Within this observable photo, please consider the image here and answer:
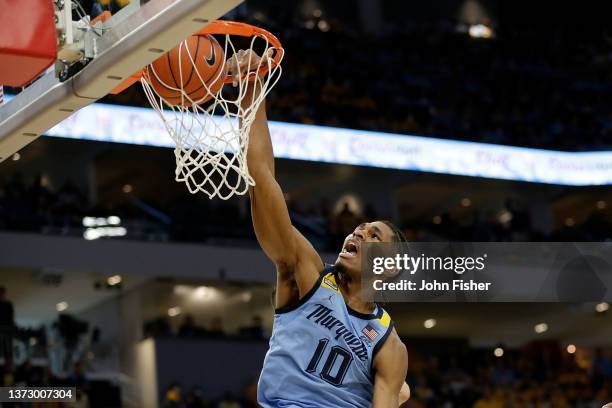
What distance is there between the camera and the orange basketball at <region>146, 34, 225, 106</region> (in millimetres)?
4402

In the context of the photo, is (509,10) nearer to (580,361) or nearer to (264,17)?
(264,17)

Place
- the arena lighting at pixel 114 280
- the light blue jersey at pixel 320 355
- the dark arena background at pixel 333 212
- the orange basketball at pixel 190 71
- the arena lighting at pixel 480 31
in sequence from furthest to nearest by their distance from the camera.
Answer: the arena lighting at pixel 480 31 < the arena lighting at pixel 114 280 < the dark arena background at pixel 333 212 < the orange basketball at pixel 190 71 < the light blue jersey at pixel 320 355

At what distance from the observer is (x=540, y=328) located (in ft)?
72.7

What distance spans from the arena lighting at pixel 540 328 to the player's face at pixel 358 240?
18.4 meters

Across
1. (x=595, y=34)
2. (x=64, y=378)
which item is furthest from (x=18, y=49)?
(x=595, y=34)

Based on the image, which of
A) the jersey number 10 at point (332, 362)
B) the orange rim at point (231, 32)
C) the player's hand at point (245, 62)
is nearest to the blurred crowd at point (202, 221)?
the orange rim at point (231, 32)

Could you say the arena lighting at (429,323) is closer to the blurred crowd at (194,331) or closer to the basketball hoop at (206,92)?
the blurred crowd at (194,331)

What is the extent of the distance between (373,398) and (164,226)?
13.4m

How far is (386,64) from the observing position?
22672mm

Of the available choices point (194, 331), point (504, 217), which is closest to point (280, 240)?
point (194, 331)

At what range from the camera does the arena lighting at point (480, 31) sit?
25733mm

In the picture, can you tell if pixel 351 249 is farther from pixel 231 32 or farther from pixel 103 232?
pixel 103 232

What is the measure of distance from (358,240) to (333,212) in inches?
653

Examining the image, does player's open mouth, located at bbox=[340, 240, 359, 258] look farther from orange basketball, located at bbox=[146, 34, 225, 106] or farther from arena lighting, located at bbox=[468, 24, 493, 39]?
arena lighting, located at bbox=[468, 24, 493, 39]
